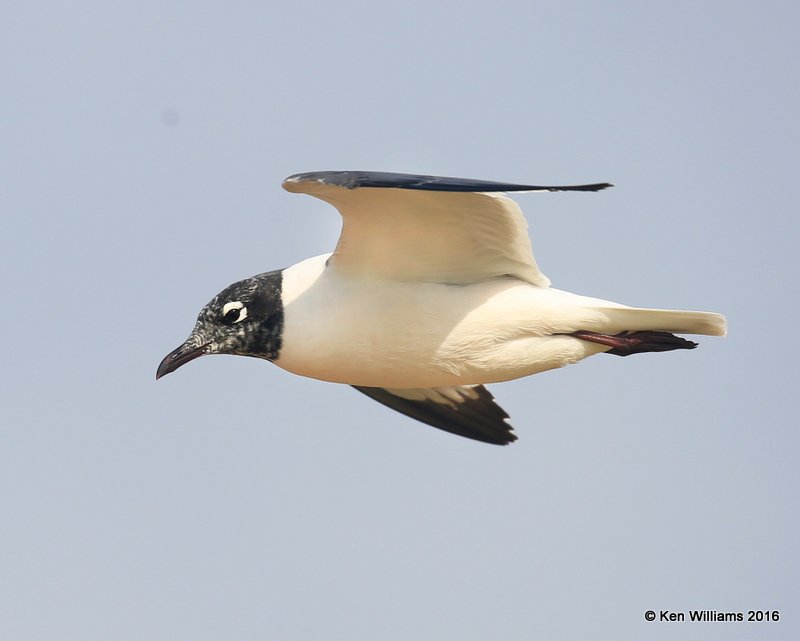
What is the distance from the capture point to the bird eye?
460 inches

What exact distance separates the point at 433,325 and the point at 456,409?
248 centimetres

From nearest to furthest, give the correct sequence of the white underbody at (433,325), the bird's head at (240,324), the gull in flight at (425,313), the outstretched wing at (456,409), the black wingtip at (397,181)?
the black wingtip at (397,181)
the gull in flight at (425,313)
the white underbody at (433,325)
the bird's head at (240,324)
the outstretched wing at (456,409)

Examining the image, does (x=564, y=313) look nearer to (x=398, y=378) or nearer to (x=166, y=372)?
(x=398, y=378)

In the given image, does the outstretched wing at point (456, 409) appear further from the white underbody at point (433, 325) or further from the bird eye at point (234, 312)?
the bird eye at point (234, 312)

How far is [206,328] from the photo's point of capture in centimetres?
1181

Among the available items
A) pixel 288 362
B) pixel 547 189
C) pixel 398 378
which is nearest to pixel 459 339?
pixel 398 378

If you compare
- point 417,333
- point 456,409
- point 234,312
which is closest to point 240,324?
point 234,312

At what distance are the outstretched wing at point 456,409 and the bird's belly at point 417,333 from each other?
1948 mm

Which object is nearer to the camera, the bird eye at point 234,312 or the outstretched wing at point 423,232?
the outstretched wing at point 423,232

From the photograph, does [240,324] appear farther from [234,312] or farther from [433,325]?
[433,325]

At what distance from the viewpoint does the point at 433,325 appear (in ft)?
37.4

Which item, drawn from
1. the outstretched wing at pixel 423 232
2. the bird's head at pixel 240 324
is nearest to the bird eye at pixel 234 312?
the bird's head at pixel 240 324

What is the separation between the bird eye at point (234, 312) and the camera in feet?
38.3

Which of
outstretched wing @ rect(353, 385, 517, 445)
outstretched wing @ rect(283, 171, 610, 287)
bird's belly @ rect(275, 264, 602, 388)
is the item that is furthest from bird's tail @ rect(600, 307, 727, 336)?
outstretched wing @ rect(353, 385, 517, 445)
